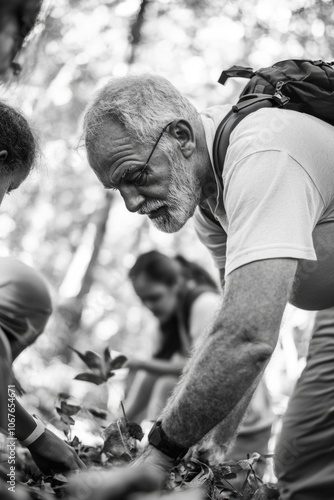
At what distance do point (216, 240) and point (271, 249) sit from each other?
45.9 inches

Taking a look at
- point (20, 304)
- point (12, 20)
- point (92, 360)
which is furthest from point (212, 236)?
point (12, 20)

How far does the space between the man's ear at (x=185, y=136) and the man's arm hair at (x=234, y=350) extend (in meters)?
0.70

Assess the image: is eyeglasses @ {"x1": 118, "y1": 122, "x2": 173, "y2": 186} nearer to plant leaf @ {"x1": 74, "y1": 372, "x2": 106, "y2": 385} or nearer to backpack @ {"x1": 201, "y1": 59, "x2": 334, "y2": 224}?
backpack @ {"x1": 201, "y1": 59, "x2": 334, "y2": 224}

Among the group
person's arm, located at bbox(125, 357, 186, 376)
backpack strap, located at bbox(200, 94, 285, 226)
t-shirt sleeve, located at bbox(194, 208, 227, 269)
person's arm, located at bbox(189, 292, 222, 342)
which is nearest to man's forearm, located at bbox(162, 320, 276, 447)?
backpack strap, located at bbox(200, 94, 285, 226)

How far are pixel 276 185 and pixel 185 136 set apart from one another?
619 millimetres

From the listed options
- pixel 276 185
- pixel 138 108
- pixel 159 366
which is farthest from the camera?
pixel 159 366

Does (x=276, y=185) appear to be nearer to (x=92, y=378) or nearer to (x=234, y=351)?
(x=234, y=351)

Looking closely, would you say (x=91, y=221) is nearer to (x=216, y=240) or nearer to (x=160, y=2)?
(x=160, y=2)

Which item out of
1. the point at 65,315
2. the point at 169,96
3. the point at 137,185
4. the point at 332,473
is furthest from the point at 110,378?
the point at 65,315

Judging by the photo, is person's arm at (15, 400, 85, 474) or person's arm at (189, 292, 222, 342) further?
person's arm at (189, 292, 222, 342)

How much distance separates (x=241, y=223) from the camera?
5.90 ft

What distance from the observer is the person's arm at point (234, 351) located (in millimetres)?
1658

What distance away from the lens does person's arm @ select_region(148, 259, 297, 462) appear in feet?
5.44

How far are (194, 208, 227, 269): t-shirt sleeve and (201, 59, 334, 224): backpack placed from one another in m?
0.61
